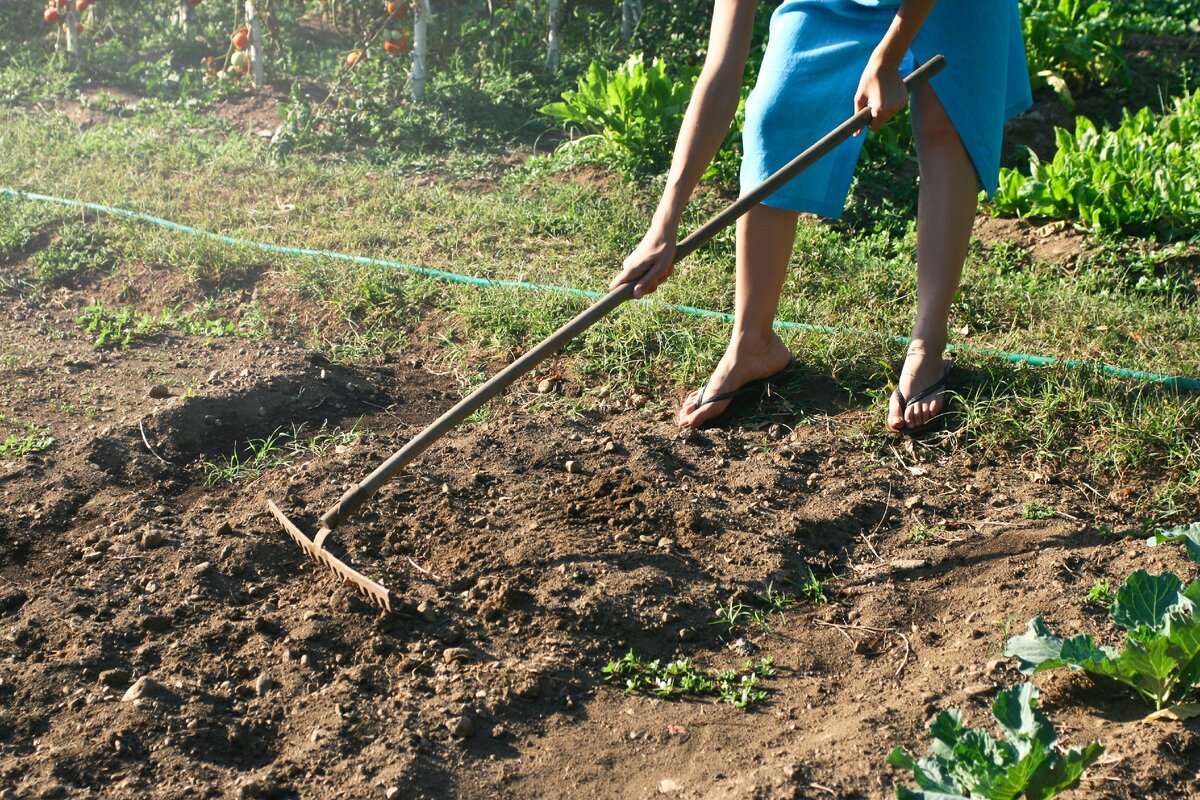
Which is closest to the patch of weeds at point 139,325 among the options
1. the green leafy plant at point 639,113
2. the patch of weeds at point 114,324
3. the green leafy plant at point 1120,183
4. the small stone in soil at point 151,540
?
the patch of weeds at point 114,324

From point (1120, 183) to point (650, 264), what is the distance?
8.10 feet

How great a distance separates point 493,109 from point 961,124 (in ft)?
11.5

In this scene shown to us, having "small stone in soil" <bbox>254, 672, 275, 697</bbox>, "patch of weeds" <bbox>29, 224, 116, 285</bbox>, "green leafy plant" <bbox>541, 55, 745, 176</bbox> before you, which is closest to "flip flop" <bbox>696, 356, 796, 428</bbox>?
"small stone in soil" <bbox>254, 672, 275, 697</bbox>

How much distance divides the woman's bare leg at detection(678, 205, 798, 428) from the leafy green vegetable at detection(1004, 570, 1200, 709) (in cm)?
135

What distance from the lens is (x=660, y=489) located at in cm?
294

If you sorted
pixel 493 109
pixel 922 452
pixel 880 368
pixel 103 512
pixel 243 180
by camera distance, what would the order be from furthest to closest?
pixel 493 109, pixel 243 180, pixel 880 368, pixel 922 452, pixel 103 512

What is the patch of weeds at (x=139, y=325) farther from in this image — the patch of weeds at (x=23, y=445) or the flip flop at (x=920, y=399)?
the flip flop at (x=920, y=399)

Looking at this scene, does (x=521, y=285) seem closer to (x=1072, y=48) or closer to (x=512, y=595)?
(x=512, y=595)

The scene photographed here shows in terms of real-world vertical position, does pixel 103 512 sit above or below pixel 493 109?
below

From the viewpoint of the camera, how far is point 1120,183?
4.19 metres

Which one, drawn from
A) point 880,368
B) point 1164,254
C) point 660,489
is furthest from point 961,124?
point 1164,254

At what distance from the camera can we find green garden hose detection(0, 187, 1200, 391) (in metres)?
3.20

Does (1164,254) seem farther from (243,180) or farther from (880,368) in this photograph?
(243,180)

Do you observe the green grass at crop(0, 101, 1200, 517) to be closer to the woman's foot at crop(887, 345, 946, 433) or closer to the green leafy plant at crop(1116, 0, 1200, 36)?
the woman's foot at crop(887, 345, 946, 433)
